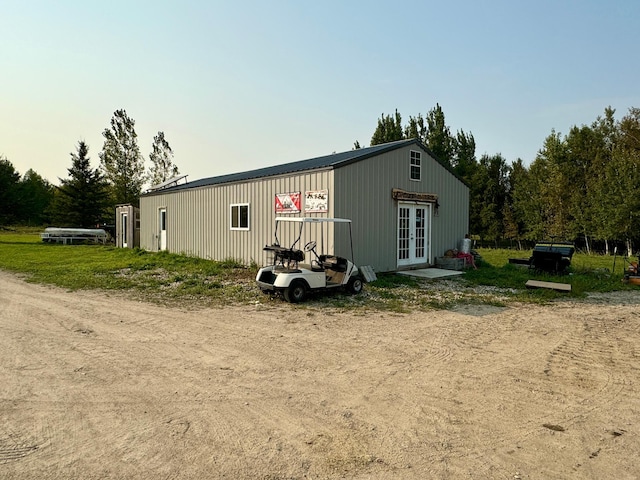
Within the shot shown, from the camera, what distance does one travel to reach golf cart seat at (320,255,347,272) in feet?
30.2

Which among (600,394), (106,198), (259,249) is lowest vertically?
(600,394)

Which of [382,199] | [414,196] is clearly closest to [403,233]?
[414,196]

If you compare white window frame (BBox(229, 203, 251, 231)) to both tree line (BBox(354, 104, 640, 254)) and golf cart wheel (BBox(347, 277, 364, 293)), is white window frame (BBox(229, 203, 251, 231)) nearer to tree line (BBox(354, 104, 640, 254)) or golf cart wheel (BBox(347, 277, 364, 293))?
golf cart wheel (BBox(347, 277, 364, 293))

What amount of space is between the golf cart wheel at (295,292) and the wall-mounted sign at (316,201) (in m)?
3.23

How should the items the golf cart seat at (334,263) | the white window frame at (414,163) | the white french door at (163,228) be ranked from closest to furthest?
the golf cart seat at (334,263), the white window frame at (414,163), the white french door at (163,228)

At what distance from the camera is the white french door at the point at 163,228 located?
61.9 feet

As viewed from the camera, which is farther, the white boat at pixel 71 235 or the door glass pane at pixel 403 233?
the white boat at pixel 71 235

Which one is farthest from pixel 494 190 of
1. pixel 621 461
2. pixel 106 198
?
pixel 621 461

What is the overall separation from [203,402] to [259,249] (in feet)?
31.3

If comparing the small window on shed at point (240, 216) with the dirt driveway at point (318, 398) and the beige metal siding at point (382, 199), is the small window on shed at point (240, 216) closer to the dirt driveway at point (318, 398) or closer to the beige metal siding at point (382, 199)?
the beige metal siding at point (382, 199)

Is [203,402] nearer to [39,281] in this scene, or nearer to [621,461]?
[621,461]

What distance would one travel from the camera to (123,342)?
5.57 metres

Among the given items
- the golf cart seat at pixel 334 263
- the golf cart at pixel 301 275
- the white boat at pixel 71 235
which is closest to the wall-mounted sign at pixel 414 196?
the golf cart at pixel 301 275

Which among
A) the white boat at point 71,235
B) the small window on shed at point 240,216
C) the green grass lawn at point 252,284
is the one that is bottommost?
the green grass lawn at point 252,284
